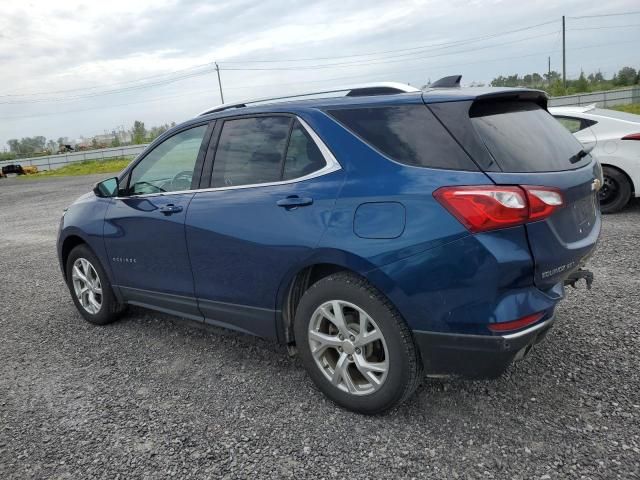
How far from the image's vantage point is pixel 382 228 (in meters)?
2.69

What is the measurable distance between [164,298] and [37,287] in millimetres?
3159

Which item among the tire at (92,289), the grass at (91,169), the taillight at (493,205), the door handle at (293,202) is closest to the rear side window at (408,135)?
the taillight at (493,205)

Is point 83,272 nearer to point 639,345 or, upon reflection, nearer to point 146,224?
point 146,224

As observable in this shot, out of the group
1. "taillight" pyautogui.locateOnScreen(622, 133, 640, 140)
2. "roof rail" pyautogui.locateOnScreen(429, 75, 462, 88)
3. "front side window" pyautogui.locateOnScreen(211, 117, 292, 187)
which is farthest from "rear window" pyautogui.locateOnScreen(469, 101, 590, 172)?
"taillight" pyautogui.locateOnScreen(622, 133, 640, 140)

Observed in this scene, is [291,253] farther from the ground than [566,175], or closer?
closer

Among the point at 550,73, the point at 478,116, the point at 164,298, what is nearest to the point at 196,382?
the point at 164,298

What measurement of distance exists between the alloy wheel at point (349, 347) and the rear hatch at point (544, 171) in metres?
0.89

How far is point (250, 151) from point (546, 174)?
A: 1.76 m

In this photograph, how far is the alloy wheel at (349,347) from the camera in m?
2.86

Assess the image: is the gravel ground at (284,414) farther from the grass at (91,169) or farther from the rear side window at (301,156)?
the grass at (91,169)

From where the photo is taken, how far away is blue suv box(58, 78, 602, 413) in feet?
8.21

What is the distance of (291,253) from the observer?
3041 millimetres

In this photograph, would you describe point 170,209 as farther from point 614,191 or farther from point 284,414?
point 614,191

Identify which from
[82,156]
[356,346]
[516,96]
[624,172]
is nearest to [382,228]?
[356,346]
